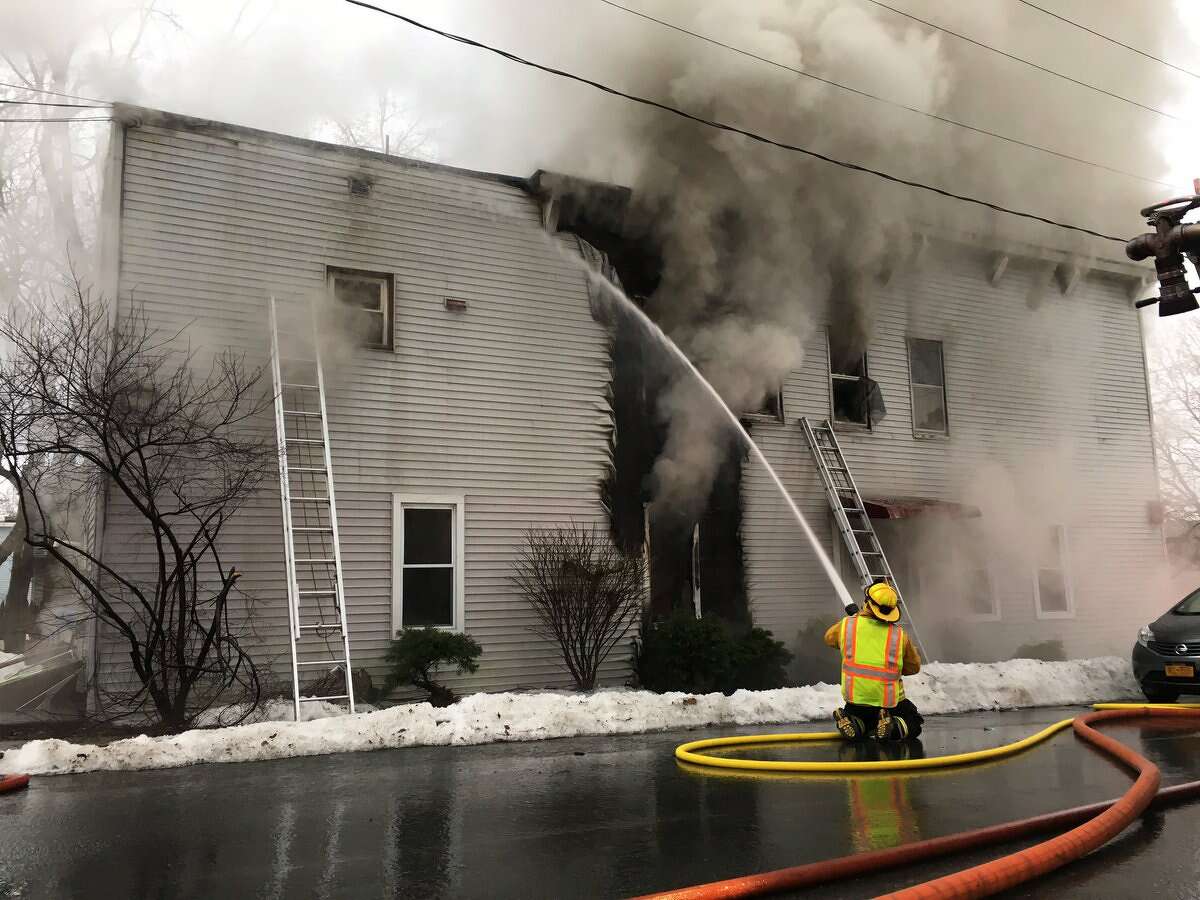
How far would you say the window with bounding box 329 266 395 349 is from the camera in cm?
1007

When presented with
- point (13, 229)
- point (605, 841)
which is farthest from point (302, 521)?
point (13, 229)

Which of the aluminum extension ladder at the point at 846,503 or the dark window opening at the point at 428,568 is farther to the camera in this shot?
the aluminum extension ladder at the point at 846,503

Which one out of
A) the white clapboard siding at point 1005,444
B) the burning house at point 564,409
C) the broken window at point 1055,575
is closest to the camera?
the burning house at point 564,409

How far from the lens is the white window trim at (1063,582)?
14.2 m

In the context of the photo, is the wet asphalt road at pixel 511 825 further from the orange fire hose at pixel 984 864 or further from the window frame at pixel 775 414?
the window frame at pixel 775 414

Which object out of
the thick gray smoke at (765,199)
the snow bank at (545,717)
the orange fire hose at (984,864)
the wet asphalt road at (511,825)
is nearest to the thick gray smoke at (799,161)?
the thick gray smoke at (765,199)

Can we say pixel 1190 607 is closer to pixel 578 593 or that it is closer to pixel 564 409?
pixel 578 593

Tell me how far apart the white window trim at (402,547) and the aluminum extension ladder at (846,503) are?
487cm

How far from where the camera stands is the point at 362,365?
392 inches

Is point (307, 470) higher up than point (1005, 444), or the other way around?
point (1005, 444)

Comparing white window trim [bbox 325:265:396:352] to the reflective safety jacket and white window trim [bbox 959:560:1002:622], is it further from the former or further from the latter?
white window trim [bbox 959:560:1002:622]

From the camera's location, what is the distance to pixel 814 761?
6.23 meters

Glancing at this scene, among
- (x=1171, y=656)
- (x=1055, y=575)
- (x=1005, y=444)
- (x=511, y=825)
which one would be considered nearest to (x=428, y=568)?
(x=511, y=825)

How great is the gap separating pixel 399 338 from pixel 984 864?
26.5 feet
